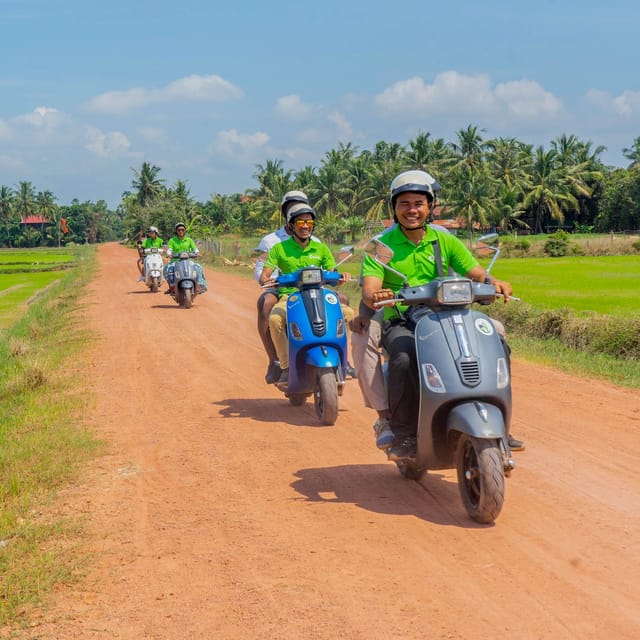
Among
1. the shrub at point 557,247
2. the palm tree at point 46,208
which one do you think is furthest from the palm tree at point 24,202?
the shrub at point 557,247

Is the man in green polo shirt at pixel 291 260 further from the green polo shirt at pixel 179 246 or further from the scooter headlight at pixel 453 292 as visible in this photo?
the green polo shirt at pixel 179 246

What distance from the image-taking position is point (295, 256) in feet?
30.6

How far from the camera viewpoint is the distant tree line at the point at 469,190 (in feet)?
250

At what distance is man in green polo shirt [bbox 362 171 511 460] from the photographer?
570cm

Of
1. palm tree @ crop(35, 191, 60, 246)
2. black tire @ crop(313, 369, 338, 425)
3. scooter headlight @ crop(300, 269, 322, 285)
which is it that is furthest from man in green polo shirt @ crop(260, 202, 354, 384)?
palm tree @ crop(35, 191, 60, 246)

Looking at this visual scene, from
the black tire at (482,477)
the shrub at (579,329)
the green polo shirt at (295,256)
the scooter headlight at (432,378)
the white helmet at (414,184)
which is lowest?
the shrub at (579,329)

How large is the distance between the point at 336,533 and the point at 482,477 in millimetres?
894

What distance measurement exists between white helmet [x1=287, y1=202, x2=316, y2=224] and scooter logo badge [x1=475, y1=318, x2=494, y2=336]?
3.73m

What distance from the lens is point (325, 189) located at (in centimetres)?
8844

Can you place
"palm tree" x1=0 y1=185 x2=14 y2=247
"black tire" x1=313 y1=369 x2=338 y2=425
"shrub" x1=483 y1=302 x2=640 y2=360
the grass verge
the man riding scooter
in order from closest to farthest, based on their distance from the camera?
the grass verge → "black tire" x1=313 y1=369 x2=338 y2=425 → the man riding scooter → "shrub" x1=483 y1=302 x2=640 y2=360 → "palm tree" x1=0 y1=185 x2=14 y2=247

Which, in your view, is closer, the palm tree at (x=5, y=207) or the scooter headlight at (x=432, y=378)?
the scooter headlight at (x=432, y=378)

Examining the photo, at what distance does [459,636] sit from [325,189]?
85.7m

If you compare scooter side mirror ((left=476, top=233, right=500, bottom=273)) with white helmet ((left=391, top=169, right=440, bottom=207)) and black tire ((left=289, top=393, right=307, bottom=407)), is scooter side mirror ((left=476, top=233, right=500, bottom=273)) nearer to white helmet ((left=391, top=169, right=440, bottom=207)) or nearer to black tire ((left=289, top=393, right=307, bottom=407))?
white helmet ((left=391, top=169, right=440, bottom=207))

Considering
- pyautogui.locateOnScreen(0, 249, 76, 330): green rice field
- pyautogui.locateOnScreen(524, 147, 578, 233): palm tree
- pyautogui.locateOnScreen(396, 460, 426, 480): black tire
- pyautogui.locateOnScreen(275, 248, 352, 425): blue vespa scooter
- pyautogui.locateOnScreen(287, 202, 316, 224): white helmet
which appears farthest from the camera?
pyautogui.locateOnScreen(524, 147, 578, 233): palm tree
